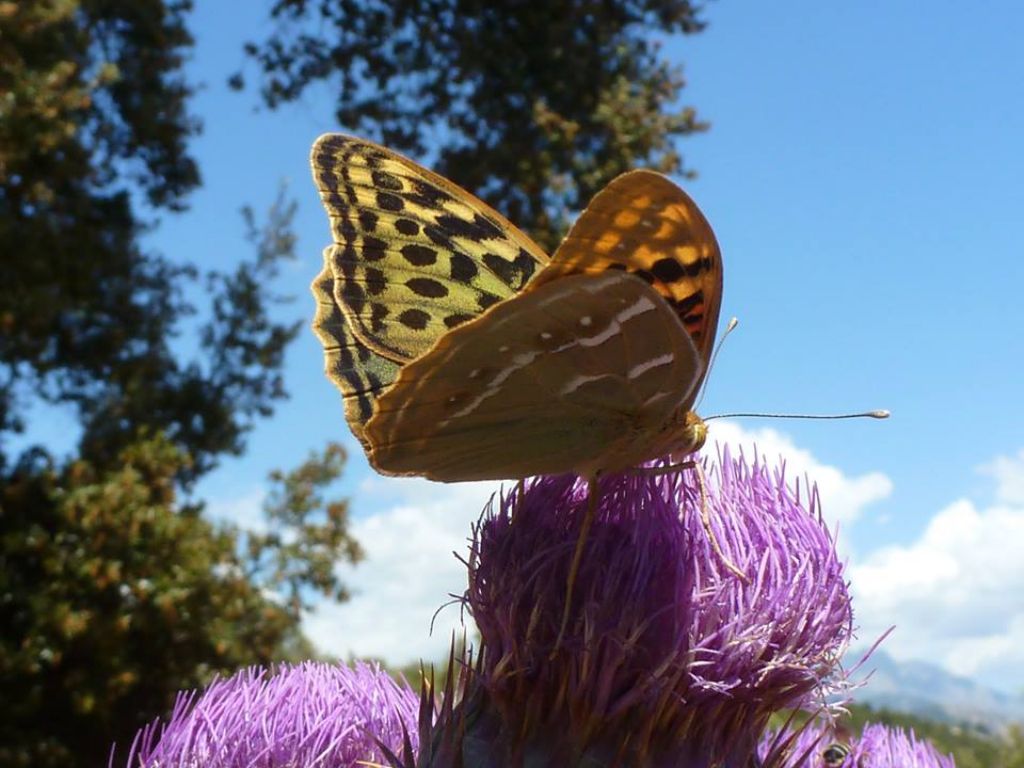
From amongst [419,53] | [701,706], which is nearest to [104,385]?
[419,53]

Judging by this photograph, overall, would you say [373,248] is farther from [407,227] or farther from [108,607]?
[108,607]

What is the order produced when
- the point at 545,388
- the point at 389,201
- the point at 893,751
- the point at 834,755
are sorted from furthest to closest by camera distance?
the point at 893,751
the point at 389,201
the point at 834,755
the point at 545,388

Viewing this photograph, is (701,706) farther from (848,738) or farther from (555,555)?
(848,738)

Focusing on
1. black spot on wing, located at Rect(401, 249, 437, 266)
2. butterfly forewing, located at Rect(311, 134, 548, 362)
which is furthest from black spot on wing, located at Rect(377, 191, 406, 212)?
black spot on wing, located at Rect(401, 249, 437, 266)

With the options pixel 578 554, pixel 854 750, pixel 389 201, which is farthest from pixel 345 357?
pixel 854 750

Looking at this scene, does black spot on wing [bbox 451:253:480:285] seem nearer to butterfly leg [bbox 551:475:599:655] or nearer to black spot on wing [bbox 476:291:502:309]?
black spot on wing [bbox 476:291:502:309]

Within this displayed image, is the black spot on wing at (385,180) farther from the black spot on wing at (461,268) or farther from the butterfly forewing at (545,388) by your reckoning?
the butterfly forewing at (545,388)
